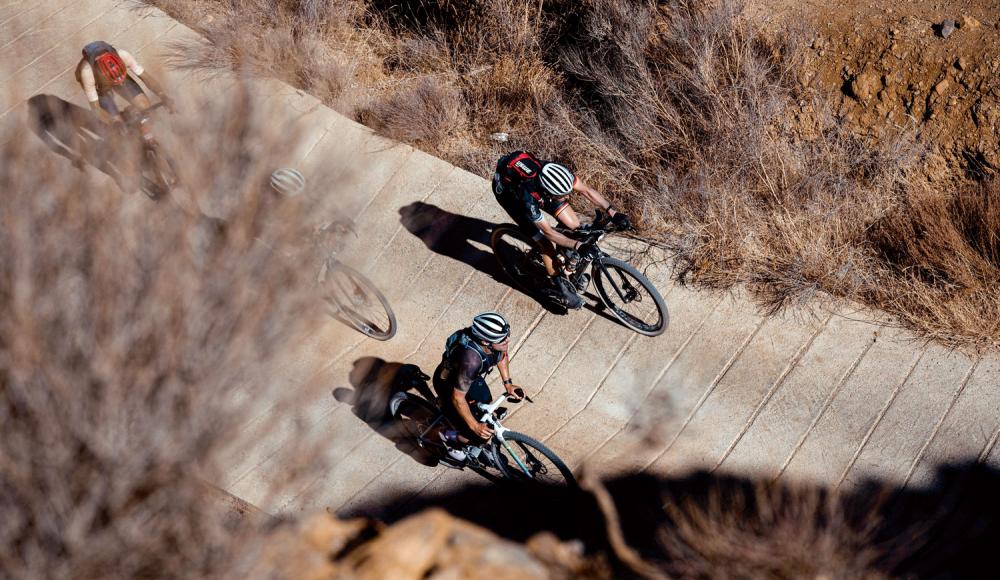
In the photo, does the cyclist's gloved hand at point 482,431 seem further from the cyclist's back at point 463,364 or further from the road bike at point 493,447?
the cyclist's back at point 463,364

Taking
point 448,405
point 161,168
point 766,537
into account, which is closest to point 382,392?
point 448,405


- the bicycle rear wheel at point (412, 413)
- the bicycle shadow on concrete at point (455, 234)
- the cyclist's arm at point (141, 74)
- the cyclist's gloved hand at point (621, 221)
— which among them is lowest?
the bicycle rear wheel at point (412, 413)

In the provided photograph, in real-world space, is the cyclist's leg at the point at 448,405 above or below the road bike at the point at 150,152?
below

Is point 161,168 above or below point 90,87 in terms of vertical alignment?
below

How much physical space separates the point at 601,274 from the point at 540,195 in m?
1.31

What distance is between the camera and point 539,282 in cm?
856

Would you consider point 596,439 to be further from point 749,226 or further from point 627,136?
point 627,136

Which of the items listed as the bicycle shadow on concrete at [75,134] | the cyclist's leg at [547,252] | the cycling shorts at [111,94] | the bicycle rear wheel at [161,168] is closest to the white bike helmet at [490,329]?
the cyclist's leg at [547,252]

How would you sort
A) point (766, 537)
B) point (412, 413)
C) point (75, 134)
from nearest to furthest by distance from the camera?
point (766, 537) → point (412, 413) → point (75, 134)

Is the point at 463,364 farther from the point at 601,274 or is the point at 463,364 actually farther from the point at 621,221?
the point at 601,274

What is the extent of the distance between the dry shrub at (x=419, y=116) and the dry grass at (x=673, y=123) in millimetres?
24

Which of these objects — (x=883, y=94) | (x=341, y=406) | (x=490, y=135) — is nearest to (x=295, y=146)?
(x=490, y=135)

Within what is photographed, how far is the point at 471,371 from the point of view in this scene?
6.19 metres

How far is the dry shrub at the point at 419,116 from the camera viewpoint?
10359 millimetres
